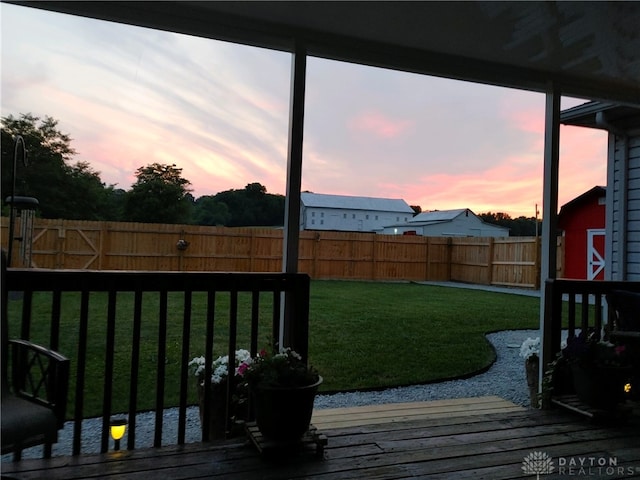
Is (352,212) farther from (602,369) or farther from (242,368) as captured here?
(242,368)

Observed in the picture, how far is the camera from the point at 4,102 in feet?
8.13

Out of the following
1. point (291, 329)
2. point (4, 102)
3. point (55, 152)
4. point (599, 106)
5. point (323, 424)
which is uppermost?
point (599, 106)

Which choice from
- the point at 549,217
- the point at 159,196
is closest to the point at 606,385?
the point at 549,217

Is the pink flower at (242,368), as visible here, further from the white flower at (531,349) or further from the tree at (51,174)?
the white flower at (531,349)

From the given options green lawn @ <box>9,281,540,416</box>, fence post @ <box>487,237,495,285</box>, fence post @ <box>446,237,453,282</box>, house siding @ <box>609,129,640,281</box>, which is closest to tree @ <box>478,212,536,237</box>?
green lawn @ <box>9,281,540,416</box>

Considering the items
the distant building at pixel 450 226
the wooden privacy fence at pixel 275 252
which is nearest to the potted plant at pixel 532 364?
the wooden privacy fence at pixel 275 252

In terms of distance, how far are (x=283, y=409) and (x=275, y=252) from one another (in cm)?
606

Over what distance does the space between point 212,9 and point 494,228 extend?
9498 millimetres

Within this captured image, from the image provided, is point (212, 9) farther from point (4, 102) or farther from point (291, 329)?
point (291, 329)

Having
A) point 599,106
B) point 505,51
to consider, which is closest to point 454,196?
point 599,106

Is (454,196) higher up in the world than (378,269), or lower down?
higher up

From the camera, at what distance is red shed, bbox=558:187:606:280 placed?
239 inches

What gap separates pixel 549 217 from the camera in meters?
2.82

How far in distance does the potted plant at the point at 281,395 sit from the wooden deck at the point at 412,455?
0.11m
